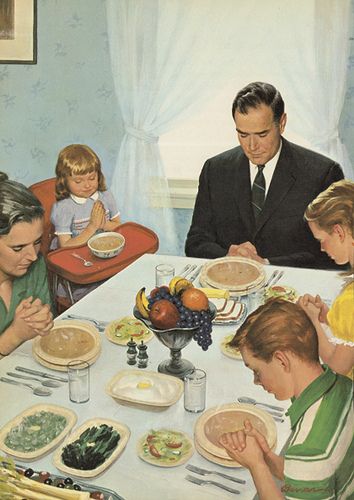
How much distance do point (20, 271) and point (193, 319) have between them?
72 cm

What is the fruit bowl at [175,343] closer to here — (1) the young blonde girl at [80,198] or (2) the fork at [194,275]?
(1) the young blonde girl at [80,198]

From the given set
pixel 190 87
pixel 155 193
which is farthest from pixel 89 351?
pixel 190 87

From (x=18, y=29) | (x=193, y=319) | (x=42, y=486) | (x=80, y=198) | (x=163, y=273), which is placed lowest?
(x=42, y=486)

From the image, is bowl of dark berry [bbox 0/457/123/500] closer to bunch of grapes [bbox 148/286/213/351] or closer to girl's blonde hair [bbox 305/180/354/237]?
bunch of grapes [bbox 148/286/213/351]

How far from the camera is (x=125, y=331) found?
2805mm

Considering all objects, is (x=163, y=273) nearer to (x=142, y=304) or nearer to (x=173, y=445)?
(x=142, y=304)

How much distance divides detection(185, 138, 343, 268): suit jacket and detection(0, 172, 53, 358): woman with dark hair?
0.69 m

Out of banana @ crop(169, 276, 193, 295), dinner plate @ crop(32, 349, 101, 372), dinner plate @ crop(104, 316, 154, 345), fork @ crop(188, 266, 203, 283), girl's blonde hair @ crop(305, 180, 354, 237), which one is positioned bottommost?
dinner plate @ crop(32, 349, 101, 372)

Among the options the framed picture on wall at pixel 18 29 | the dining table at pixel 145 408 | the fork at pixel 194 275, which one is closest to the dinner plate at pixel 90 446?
the dining table at pixel 145 408

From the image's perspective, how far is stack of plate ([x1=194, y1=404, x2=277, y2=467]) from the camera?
2.06 m

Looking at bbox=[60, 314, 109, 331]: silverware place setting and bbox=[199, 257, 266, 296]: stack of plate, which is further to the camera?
bbox=[199, 257, 266, 296]: stack of plate


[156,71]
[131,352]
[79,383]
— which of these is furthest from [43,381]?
[156,71]

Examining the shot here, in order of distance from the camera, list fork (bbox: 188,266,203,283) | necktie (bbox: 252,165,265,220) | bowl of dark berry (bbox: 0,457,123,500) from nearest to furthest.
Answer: bowl of dark berry (bbox: 0,457,123,500), necktie (bbox: 252,165,265,220), fork (bbox: 188,266,203,283)

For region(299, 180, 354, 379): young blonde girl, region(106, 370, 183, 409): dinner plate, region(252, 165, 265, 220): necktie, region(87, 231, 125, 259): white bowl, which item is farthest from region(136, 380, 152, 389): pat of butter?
region(252, 165, 265, 220): necktie
